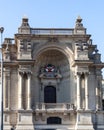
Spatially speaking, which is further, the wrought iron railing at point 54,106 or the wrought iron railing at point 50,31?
the wrought iron railing at point 50,31

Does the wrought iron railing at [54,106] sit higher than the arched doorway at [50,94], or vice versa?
the arched doorway at [50,94]

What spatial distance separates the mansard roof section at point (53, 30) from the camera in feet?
197

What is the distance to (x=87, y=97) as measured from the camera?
58.4 meters

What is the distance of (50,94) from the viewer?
6125 centimetres

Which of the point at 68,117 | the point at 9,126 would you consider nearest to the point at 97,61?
the point at 68,117

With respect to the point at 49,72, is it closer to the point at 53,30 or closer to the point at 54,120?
the point at 53,30

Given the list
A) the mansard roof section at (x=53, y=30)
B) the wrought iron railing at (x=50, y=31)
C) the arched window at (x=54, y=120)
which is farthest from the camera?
the wrought iron railing at (x=50, y=31)

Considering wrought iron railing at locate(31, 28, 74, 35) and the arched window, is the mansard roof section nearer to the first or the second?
wrought iron railing at locate(31, 28, 74, 35)

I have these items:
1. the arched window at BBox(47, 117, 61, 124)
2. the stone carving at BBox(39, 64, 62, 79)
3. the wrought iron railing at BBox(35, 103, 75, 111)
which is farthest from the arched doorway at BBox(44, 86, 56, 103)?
the arched window at BBox(47, 117, 61, 124)

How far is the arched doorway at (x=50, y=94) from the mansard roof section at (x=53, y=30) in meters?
7.29

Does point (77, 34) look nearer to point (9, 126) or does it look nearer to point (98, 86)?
point (98, 86)

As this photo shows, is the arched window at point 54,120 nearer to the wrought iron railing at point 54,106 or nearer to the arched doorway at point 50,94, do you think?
the wrought iron railing at point 54,106

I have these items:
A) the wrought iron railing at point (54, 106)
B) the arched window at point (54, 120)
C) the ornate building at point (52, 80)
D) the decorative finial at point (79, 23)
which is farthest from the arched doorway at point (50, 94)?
the decorative finial at point (79, 23)

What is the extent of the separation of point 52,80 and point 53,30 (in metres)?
6.63
